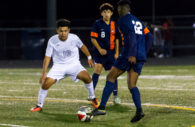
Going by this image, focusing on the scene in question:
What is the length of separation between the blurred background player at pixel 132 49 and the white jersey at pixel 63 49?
1294mm

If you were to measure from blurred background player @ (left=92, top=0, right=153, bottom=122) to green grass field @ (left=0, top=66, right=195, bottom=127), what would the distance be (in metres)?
0.48

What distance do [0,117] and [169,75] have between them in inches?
358

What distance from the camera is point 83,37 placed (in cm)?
2253

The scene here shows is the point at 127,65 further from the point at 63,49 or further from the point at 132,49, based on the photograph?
the point at 63,49

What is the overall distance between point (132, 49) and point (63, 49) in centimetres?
181

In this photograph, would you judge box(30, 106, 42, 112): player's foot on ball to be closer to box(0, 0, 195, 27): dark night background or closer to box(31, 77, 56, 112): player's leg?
box(31, 77, 56, 112): player's leg

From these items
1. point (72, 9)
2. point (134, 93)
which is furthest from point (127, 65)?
point (72, 9)

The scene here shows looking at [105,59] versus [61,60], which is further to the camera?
[105,59]

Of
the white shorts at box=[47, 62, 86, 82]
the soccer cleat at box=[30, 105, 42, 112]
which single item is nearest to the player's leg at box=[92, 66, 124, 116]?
the white shorts at box=[47, 62, 86, 82]

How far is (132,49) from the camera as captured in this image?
7.62 metres

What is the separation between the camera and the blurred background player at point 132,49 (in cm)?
766

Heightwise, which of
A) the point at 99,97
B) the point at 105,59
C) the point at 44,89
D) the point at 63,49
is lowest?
the point at 99,97

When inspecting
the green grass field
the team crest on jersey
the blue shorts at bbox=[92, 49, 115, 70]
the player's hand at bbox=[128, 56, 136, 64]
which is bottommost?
the green grass field

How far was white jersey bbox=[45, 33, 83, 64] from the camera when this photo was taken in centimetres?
895
